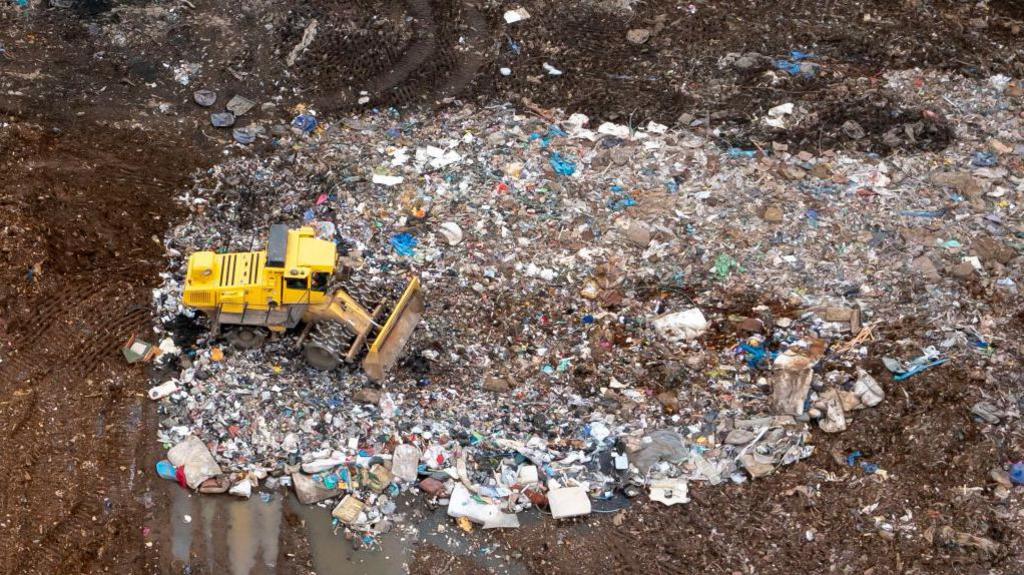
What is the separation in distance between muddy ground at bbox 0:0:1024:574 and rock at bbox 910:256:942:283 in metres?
1.04

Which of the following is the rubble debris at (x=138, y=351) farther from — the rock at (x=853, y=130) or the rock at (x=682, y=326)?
the rock at (x=853, y=130)

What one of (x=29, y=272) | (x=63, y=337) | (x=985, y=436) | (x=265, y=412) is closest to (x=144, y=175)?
(x=29, y=272)

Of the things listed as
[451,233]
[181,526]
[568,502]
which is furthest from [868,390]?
[181,526]

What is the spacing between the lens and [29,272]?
7957 millimetres

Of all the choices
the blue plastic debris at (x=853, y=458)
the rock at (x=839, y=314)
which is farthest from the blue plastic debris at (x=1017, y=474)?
the rock at (x=839, y=314)

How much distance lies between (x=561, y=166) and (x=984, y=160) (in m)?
4.56

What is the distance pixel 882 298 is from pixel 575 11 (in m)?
5.70

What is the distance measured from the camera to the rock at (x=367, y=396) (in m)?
7.38

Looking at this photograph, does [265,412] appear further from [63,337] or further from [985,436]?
[985,436]

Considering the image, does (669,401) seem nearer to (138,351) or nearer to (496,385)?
(496,385)

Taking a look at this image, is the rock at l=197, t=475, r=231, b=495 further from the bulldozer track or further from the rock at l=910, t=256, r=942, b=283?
the rock at l=910, t=256, r=942, b=283

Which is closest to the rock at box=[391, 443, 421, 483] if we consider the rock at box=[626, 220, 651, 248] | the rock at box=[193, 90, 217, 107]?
the rock at box=[626, 220, 651, 248]

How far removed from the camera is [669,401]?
24.5 feet

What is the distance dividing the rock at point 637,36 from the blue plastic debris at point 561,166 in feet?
8.43
